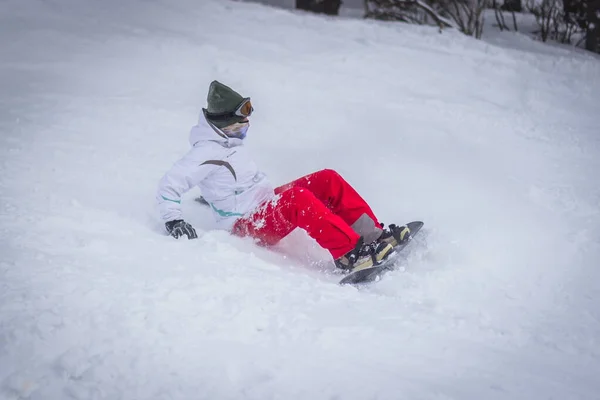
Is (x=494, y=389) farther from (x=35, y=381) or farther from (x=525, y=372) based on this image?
(x=35, y=381)

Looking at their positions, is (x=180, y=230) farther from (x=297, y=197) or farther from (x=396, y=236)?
(x=396, y=236)

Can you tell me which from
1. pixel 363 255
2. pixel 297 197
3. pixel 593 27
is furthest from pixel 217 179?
pixel 593 27

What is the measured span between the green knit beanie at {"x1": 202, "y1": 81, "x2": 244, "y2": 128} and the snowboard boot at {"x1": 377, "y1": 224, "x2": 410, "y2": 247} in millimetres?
1196

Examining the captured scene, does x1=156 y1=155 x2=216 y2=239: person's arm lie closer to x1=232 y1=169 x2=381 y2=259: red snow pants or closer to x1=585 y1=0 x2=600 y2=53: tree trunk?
x1=232 y1=169 x2=381 y2=259: red snow pants

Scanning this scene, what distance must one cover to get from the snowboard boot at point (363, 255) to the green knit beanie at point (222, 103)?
1.09 m

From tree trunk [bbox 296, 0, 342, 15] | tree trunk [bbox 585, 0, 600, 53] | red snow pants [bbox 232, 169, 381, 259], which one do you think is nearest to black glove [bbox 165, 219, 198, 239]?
red snow pants [bbox 232, 169, 381, 259]

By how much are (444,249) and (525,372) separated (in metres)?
1.44

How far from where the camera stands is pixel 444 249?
3654 mm

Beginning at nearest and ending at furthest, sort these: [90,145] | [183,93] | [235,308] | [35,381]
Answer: [35,381] → [235,308] → [90,145] → [183,93]

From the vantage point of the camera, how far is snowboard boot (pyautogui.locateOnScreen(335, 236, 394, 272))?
10.8ft

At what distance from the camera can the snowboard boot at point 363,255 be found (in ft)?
10.8

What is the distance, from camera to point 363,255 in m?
3.35

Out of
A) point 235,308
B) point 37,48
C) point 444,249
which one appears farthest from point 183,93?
point 235,308

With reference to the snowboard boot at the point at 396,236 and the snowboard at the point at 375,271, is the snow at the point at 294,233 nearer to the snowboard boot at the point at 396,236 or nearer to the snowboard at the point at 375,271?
the snowboard at the point at 375,271
